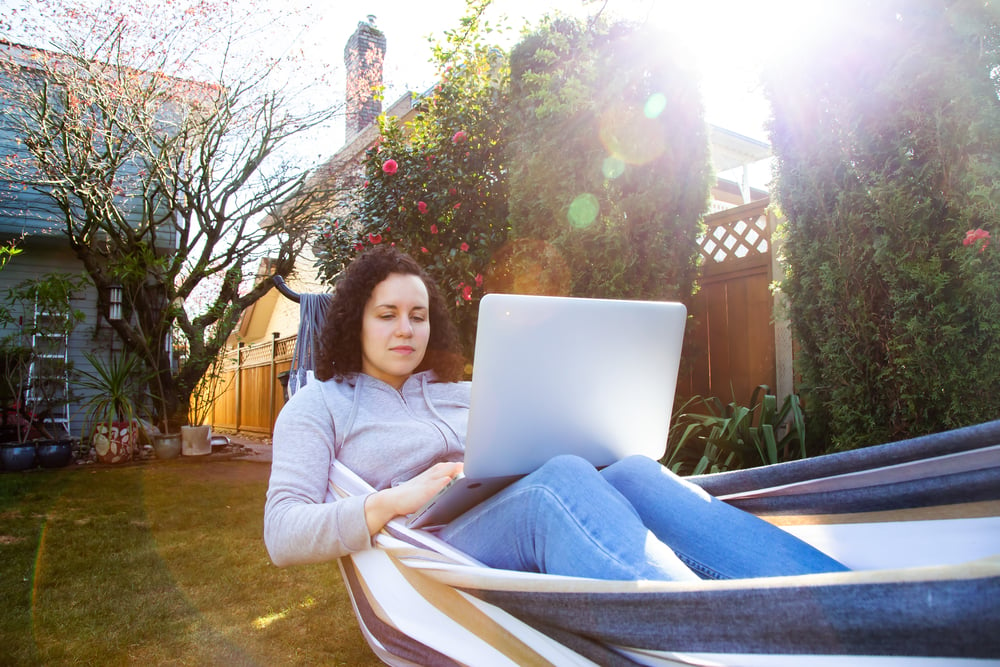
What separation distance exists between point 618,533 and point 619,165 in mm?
2456

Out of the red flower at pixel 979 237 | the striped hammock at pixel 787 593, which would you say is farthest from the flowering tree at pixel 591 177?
the striped hammock at pixel 787 593

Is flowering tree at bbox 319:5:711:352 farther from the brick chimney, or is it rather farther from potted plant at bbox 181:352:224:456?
the brick chimney

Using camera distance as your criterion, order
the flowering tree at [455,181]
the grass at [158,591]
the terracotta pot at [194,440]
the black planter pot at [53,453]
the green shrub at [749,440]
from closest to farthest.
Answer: the grass at [158,591] < the green shrub at [749,440] < the flowering tree at [455,181] < the black planter pot at [53,453] < the terracotta pot at [194,440]

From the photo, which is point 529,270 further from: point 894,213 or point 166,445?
point 166,445

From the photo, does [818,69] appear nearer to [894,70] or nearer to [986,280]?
[894,70]

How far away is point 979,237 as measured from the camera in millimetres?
1946

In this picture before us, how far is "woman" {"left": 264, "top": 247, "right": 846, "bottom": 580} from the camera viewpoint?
1.02 metres

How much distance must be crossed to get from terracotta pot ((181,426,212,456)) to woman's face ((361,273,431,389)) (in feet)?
19.0

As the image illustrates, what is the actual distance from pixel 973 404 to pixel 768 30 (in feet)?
5.26

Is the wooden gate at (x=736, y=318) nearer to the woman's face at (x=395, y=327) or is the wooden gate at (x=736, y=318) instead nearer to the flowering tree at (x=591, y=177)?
the flowering tree at (x=591, y=177)

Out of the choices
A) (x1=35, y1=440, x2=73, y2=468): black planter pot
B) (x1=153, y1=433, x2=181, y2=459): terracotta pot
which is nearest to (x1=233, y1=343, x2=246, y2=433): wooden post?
(x1=153, y1=433, x2=181, y2=459): terracotta pot

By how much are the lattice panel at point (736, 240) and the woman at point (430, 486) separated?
2.34 m

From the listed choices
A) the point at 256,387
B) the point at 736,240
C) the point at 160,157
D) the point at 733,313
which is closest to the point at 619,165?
the point at 736,240

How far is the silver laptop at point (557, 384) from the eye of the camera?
1071 millimetres
